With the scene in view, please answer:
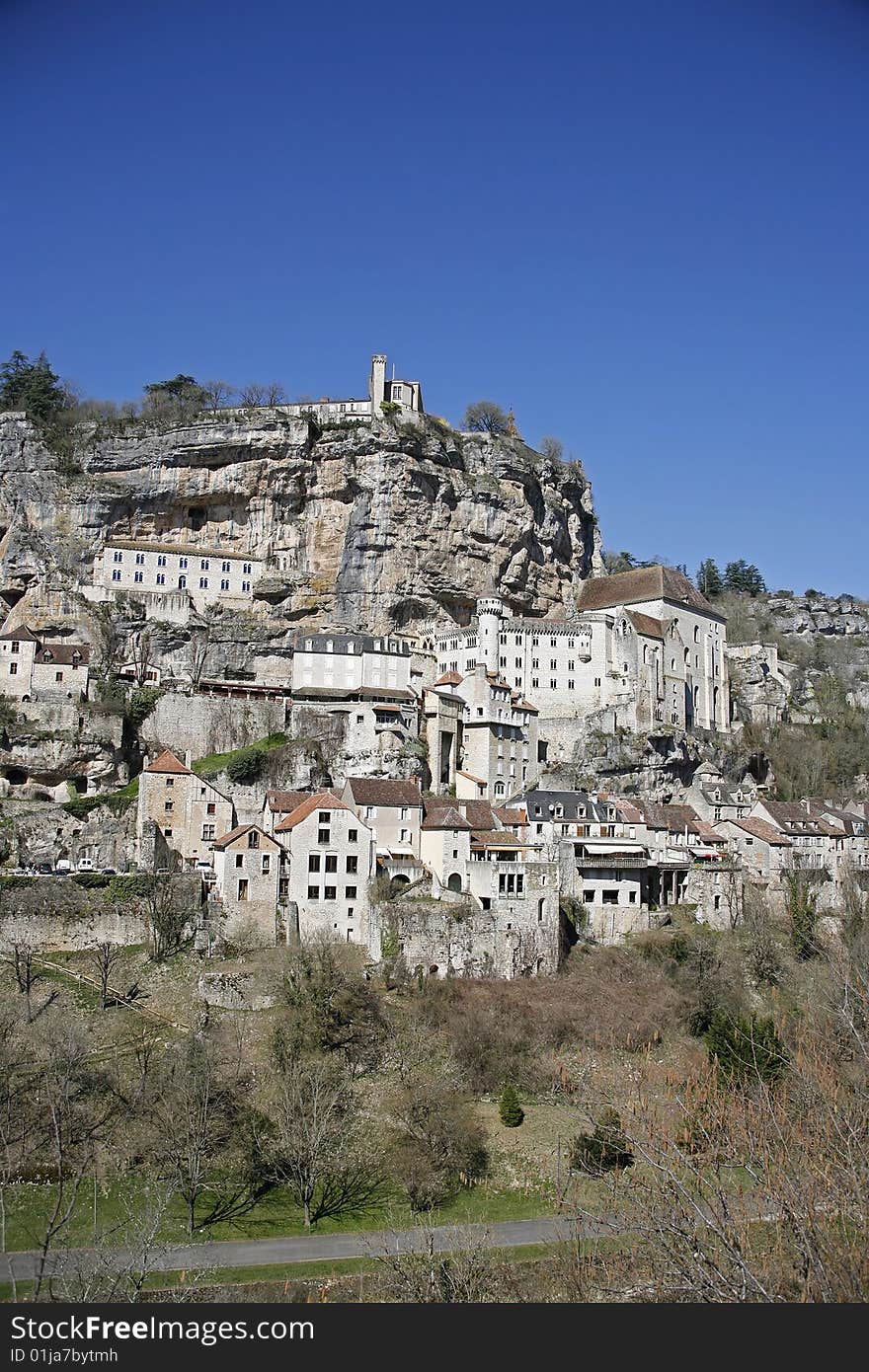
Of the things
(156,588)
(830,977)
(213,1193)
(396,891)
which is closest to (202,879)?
(396,891)

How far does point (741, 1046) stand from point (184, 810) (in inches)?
992

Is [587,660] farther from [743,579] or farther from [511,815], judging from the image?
[743,579]

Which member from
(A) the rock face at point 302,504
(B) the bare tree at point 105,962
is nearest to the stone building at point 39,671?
(A) the rock face at point 302,504

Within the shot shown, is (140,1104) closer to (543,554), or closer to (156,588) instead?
(156,588)

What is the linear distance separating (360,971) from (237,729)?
2154 cm

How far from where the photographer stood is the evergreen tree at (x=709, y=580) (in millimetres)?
121125

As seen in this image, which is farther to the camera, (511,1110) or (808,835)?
(808,835)

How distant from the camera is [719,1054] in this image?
33.6 meters

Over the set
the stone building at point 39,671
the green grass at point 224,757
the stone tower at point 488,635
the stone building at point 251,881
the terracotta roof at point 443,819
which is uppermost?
the stone tower at point 488,635

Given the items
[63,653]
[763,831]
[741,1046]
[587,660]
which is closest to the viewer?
[741,1046]

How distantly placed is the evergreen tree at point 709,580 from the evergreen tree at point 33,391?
6878cm

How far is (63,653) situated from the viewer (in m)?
56.9

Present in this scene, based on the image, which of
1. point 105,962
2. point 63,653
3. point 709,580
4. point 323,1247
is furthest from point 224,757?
point 709,580

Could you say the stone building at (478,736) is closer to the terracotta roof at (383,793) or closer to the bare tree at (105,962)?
the terracotta roof at (383,793)
